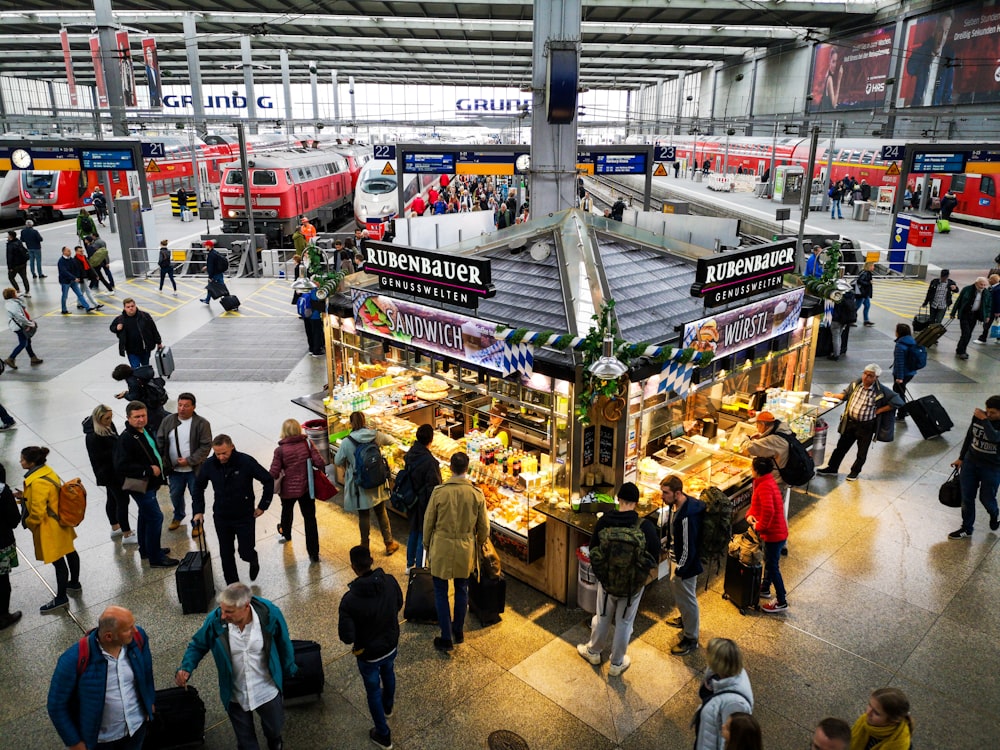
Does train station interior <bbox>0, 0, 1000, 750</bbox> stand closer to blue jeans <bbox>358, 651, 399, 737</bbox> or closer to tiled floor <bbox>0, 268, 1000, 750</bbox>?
tiled floor <bbox>0, 268, 1000, 750</bbox>

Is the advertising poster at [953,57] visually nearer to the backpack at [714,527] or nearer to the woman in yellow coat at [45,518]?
the backpack at [714,527]

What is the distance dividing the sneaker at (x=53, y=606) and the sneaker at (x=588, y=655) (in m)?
4.97

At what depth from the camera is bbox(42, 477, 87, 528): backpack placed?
6410 millimetres

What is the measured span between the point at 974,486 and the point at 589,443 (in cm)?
455

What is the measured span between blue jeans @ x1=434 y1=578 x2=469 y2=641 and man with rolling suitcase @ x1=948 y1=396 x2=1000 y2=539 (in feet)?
18.7

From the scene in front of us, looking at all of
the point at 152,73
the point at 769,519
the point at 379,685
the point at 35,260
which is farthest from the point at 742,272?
the point at 152,73

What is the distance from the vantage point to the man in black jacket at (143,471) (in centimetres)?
702

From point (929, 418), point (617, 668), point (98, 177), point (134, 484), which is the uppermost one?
point (98, 177)

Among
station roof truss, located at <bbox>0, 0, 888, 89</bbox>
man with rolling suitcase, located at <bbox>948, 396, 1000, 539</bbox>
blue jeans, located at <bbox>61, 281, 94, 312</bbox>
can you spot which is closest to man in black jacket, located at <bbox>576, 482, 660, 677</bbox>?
man with rolling suitcase, located at <bbox>948, 396, 1000, 539</bbox>

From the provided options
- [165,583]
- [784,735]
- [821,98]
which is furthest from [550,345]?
[821,98]

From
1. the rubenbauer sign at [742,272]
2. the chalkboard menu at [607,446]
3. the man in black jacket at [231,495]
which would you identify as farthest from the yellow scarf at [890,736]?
the man in black jacket at [231,495]

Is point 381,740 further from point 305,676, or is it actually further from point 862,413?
point 862,413

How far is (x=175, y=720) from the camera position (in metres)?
5.00

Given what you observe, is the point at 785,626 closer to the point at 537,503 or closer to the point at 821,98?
the point at 537,503
